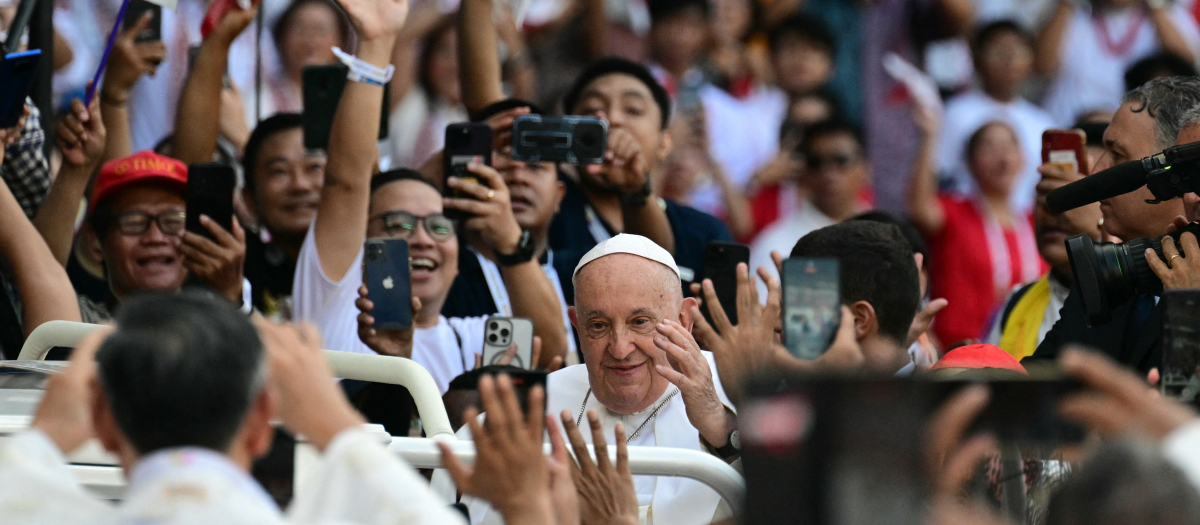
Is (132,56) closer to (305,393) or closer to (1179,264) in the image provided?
(305,393)

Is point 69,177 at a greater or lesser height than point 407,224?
greater

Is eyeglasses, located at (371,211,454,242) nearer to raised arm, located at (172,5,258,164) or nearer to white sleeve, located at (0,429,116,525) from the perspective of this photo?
raised arm, located at (172,5,258,164)

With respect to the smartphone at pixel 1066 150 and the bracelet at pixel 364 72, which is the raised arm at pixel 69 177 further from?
the smartphone at pixel 1066 150

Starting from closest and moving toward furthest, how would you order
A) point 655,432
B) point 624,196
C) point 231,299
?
point 655,432 < point 231,299 < point 624,196

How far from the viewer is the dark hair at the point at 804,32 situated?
287 inches

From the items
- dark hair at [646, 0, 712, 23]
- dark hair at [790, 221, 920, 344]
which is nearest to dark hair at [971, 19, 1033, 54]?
dark hair at [646, 0, 712, 23]

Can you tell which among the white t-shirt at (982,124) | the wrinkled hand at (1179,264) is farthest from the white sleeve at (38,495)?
the white t-shirt at (982,124)

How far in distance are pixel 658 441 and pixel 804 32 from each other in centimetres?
422

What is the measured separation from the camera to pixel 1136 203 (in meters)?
3.71

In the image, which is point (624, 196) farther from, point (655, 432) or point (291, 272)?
point (655, 432)

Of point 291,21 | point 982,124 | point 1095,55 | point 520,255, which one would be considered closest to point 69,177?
point 520,255

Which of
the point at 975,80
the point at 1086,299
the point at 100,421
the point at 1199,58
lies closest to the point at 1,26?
the point at 100,421

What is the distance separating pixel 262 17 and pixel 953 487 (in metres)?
4.50

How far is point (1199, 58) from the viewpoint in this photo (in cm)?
767
